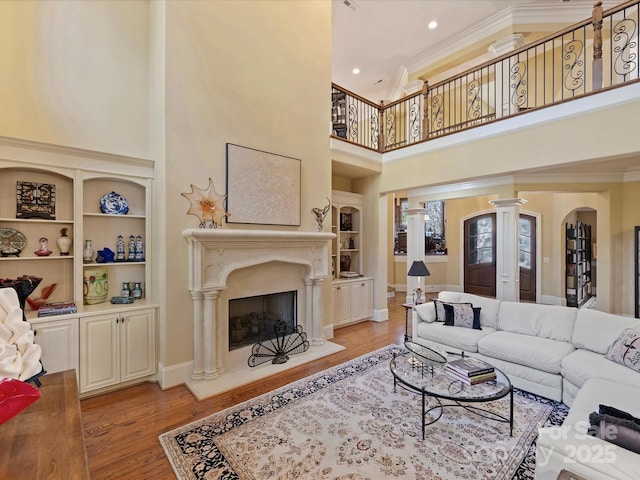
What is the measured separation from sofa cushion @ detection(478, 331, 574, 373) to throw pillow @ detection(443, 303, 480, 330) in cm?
32

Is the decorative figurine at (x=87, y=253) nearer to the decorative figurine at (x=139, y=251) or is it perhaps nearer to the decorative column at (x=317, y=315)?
the decorative figurine at (x=139, y=251)

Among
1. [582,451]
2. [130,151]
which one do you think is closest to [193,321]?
[130,151]

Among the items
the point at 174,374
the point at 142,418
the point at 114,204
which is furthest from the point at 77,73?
the point at 142,418

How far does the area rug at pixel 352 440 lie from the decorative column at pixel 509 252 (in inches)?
107

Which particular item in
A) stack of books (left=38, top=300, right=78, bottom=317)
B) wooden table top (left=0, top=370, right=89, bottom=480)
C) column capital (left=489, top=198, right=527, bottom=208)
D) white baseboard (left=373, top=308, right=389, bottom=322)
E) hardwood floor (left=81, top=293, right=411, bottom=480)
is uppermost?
column capital (left=489, top=198, right=527, bottom=208)

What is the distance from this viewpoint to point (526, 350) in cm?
302

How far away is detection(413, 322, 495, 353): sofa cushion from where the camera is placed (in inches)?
137

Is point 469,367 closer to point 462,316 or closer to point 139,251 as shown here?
point 462,316

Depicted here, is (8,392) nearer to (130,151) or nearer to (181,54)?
(130,151)

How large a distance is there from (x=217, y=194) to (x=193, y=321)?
1480mm

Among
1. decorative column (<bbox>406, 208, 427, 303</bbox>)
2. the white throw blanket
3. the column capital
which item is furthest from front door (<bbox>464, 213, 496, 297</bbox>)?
the white throw blanket

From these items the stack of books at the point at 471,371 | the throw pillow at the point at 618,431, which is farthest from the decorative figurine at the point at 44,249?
the throw pillow at the point at 618,431

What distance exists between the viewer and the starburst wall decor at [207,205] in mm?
3316

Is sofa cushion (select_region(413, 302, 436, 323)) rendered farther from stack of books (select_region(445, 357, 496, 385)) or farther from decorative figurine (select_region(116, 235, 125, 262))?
decorative figurine (select_region(116, 235, 125, 262))
